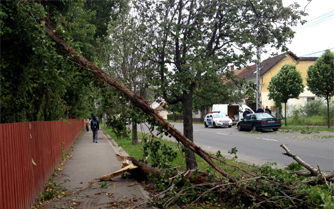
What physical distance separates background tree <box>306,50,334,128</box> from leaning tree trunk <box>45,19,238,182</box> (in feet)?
63.9

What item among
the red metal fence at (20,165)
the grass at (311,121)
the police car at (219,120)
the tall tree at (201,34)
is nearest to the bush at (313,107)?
the grass at (311,121)

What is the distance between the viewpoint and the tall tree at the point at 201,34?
708 cm

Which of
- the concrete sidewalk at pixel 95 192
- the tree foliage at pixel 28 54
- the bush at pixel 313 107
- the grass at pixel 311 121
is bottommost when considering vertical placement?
the concrete sidewalk at pixel 95 192

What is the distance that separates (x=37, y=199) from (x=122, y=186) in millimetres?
1977

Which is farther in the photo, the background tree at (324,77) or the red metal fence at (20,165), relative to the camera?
the background tree at (324,77)

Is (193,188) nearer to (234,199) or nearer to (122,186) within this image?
(234,199)

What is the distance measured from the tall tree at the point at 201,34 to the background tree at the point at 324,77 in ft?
56.2

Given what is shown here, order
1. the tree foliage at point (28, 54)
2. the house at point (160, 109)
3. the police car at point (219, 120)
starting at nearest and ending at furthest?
1. the tree foliage at point (28, 54)
2. the house at point (160, 109)
3. the police car at point (219, 120)

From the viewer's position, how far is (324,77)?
22406 millimetres

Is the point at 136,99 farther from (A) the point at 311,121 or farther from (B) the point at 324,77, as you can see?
(A) the point at 311,121

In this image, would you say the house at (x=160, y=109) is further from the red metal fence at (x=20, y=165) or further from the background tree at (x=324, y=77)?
the background tree at (x=324, y=77)

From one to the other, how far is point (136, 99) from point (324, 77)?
19.9m

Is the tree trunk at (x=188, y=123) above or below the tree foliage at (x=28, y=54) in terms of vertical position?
below

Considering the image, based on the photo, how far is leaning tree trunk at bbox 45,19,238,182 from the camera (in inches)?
235
